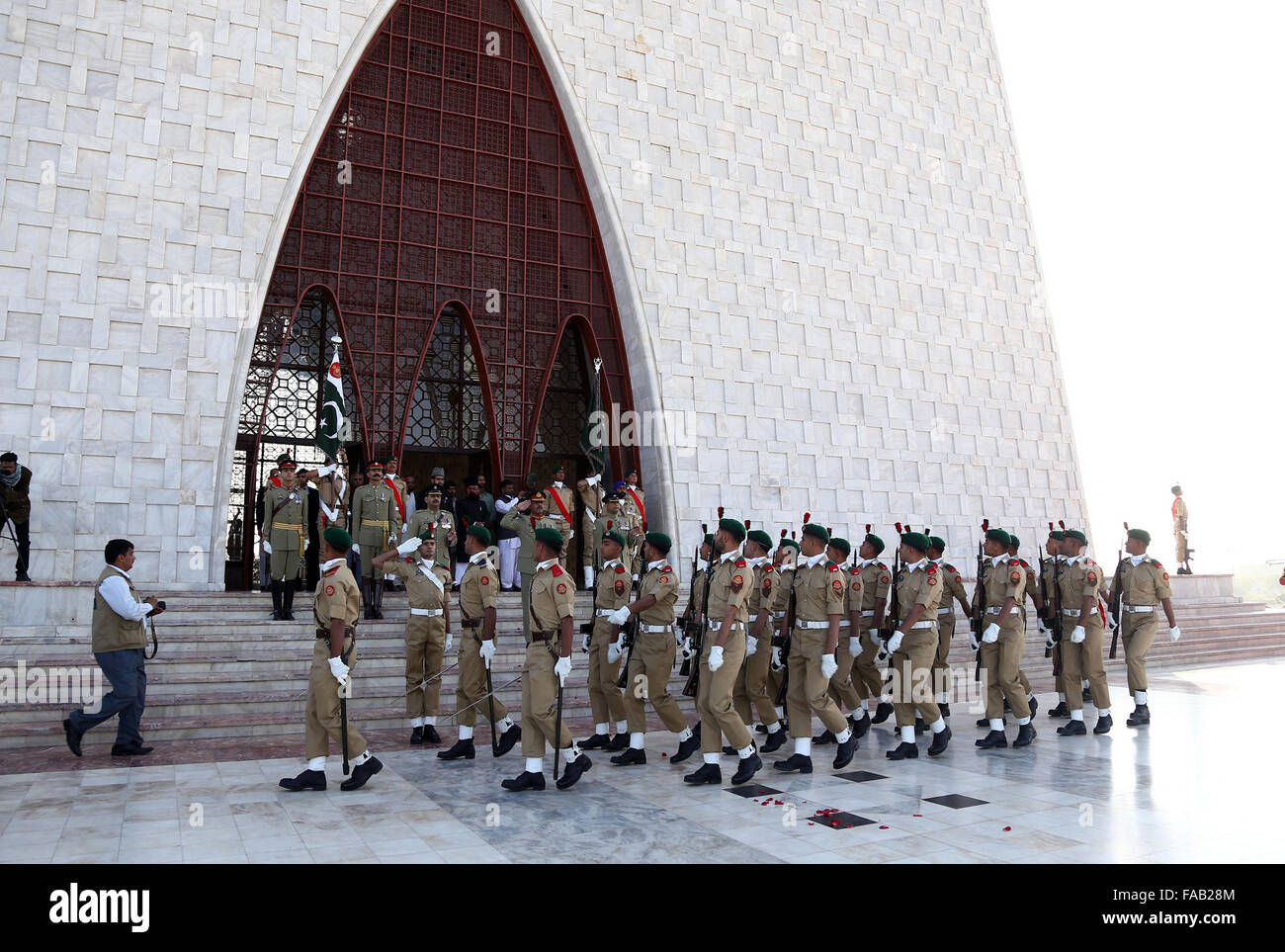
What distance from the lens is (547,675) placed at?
5477 mm

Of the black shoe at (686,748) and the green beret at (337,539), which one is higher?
the green beret at (337,539)

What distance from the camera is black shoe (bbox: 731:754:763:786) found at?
223 inches

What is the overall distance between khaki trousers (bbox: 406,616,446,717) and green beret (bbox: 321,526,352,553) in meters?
1.48

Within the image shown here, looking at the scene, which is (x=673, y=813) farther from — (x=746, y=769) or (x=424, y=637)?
(x=424, y=637)

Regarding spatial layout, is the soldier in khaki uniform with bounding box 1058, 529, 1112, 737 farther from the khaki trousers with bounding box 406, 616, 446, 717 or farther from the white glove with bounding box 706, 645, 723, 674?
the khaki trousers with bounding box 406, 616, 446, 717

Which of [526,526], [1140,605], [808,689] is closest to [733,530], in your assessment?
[808,689]

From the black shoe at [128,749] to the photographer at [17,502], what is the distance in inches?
150

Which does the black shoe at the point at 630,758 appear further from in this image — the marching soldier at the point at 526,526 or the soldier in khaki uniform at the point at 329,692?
the marching soldier at the point at 526,526

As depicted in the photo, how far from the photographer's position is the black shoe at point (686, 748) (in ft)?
20.7

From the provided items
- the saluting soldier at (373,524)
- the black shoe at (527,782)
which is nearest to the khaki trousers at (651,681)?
the black shoe at (527,782)

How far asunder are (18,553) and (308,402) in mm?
4378
